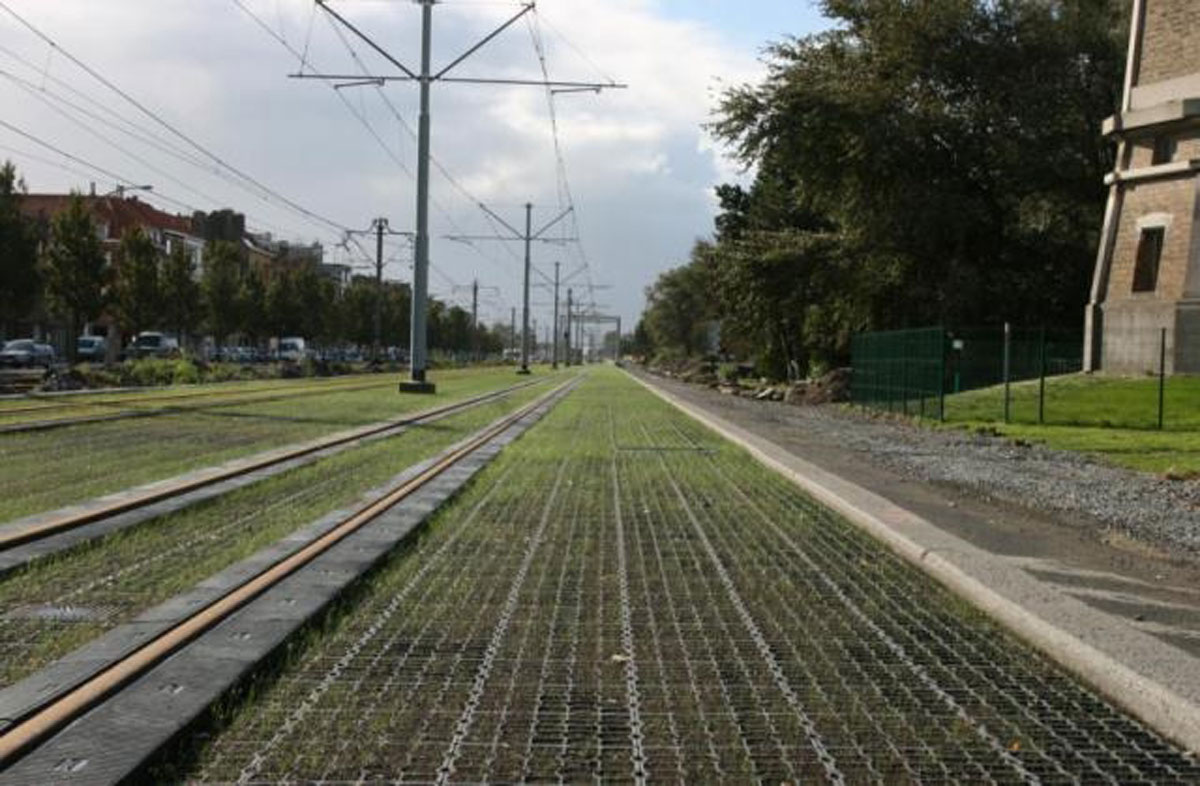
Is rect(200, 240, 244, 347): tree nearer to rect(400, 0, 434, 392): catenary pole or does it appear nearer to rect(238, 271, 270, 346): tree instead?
rect(238, 271, 270, 346): tree

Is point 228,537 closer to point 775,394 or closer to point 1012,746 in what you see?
point 1012,746

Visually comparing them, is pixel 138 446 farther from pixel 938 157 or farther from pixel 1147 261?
pixel 938 157

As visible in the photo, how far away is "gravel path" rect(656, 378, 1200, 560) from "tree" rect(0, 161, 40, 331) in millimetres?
34920

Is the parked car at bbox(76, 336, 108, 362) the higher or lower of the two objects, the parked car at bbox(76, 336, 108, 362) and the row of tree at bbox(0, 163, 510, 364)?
the lower

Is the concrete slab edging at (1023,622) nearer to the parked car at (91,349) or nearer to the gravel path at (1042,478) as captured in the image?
the gravel path at (1042,478)

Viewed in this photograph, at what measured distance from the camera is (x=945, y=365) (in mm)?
33094

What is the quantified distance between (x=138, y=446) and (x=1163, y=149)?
37458 mm

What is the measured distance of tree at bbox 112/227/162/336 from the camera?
55.1m

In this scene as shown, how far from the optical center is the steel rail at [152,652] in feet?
15.2

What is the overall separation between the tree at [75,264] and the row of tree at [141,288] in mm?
42

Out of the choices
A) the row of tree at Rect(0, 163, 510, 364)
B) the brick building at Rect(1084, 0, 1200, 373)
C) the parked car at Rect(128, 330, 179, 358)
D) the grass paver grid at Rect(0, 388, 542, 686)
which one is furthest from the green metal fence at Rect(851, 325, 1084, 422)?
the parked car at Rect(128, 330, 179, 358)

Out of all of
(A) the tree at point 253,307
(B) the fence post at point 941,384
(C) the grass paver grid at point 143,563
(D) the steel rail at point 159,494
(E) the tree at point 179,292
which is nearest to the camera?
(C) the grass paver grid at point 143,563

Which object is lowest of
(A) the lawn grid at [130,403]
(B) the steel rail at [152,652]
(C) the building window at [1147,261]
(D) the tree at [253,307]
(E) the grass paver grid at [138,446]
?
(A) the lawn grid at [130,403]

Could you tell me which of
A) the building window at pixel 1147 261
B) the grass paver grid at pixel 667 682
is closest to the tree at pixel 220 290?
the building window at pixel 1147 261
